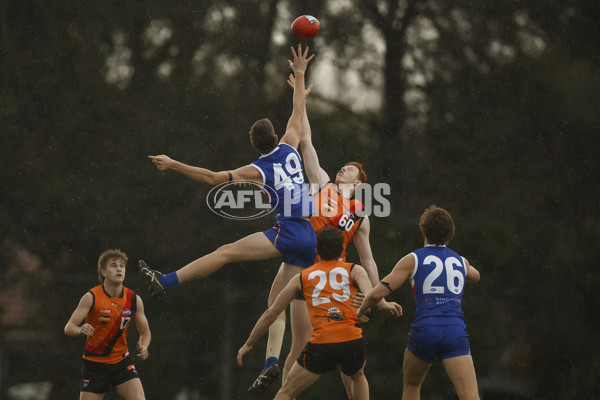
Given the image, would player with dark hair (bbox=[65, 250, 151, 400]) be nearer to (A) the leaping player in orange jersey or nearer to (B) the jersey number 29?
(A) the leaping player in orange jersey

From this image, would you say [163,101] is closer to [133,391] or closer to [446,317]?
[133,391]

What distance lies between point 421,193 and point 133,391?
20.8ft

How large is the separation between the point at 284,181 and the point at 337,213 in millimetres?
673

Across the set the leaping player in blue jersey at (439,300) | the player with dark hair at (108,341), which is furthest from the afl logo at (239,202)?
the leaping player in blue jersey at (439,300)

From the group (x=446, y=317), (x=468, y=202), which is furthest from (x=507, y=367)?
(x=446, y=317)

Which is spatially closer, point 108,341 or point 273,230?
point 273,230

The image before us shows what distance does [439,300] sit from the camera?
5449 millimetres

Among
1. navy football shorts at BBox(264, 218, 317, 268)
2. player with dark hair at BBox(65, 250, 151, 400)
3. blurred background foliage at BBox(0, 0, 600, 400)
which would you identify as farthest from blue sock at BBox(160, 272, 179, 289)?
blurred background foliage at BBox(0, 0, 600, 400)

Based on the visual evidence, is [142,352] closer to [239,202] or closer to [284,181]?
[284,181]

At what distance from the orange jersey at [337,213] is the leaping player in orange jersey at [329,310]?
1142 mm

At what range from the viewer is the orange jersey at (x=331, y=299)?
219 inches

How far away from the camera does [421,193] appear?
11.8 metres

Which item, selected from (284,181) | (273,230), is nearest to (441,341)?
(273,230)

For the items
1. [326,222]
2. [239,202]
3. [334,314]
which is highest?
[239,202]
